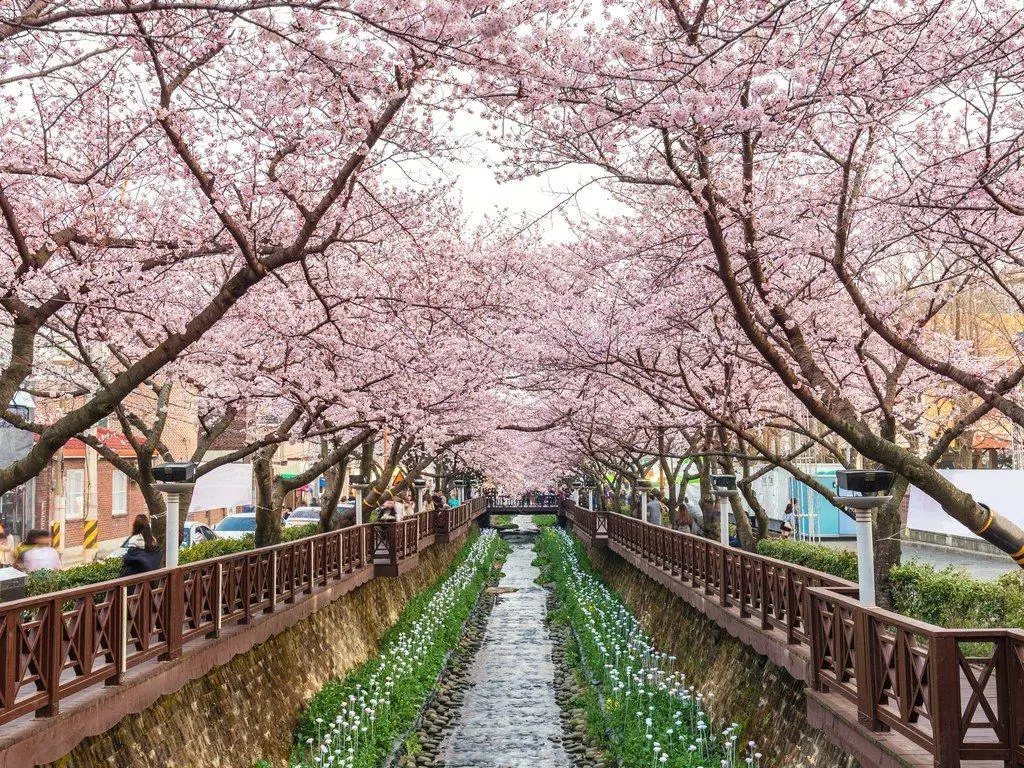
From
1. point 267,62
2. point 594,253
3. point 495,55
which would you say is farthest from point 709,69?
point 594,253

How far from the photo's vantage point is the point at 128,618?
8.85 m

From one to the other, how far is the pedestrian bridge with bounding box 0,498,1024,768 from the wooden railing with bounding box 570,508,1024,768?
0.04 ft

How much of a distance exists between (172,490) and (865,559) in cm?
745

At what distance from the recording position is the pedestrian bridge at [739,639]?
19.5 feet

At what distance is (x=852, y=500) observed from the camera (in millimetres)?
8453

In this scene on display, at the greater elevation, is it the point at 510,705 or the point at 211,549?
the point at 211,549

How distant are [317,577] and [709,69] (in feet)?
42.5

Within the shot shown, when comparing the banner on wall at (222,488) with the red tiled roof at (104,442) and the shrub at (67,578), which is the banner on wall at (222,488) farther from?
the red tiled roof at (104,442)

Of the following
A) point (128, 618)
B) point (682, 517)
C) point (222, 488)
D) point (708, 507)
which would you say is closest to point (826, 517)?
point (682, 517)

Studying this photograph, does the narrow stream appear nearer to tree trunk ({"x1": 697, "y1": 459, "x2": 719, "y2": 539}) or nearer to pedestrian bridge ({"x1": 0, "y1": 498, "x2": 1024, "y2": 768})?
pedestrian bridge ({"x1": 0, "y1": 498, "x2": 1024, "y2": 768})

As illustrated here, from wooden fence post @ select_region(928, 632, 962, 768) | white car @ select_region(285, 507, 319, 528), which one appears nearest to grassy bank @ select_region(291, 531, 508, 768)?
wooden fence post @ select_region(928, 632, 962, 768)

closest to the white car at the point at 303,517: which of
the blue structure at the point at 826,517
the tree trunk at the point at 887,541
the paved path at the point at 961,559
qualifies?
the paved path at the point at 961,559

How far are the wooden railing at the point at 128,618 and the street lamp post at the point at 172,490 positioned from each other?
291mm

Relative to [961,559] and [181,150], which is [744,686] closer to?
[181,150]
